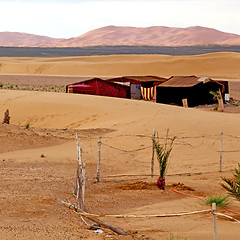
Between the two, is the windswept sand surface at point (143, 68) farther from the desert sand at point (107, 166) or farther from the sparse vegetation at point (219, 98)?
the desert sand at point (107, 166)

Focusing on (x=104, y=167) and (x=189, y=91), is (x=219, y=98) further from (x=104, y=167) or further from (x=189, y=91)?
(x=104, y=167)

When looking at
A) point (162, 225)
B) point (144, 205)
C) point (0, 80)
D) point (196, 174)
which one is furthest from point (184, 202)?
point (0, 80)

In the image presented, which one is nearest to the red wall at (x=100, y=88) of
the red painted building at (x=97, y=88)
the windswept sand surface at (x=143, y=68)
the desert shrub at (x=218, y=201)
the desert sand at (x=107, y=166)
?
the red painted building at (x=97, y=88)

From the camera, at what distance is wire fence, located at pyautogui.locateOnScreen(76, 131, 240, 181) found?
14312 millimetres

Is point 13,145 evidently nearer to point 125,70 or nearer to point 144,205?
point 144,205

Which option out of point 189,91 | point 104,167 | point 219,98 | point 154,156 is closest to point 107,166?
point 104,167

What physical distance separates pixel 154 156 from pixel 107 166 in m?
2.13

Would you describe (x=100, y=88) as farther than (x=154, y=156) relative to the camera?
Yes

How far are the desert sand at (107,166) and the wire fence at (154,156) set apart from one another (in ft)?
0.10

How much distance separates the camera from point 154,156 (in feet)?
53.7

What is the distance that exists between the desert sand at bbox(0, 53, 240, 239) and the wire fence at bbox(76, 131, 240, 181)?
0.10 feet

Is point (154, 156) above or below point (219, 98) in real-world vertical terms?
below

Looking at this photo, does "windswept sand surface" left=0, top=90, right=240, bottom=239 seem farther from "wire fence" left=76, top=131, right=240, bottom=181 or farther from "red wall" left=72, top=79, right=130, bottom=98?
"red wall" left=72, top=79, right=130, bottom=98

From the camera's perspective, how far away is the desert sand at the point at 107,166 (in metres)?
7.73
